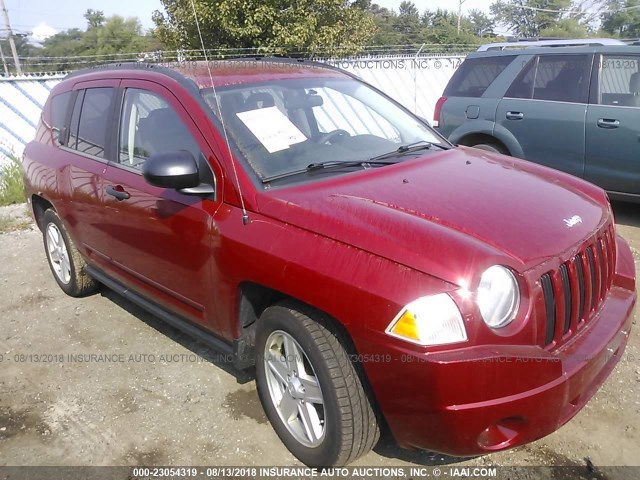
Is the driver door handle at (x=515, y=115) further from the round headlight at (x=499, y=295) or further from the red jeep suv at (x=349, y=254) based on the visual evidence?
the round headlight at (x=499, y=295)

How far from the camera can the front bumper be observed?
2000 mm

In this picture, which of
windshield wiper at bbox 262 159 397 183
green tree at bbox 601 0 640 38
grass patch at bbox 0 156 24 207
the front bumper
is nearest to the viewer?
the front bumper

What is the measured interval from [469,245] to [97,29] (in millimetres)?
68367

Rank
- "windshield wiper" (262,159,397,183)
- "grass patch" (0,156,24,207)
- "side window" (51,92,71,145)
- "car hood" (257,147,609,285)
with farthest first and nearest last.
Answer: "grass patch" (0,156,24,207) < "side window" (51,92,71,145) < "windshield wiper" (262,159,397,183) < "car hood" (257,147,609,285)

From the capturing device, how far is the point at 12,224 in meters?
6.89

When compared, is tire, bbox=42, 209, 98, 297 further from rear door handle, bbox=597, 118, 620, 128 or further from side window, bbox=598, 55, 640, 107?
side window, bbox=598, 55, 640, 107

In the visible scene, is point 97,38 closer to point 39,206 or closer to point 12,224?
point 12,224

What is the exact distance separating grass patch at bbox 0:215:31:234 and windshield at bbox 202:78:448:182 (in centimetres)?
488

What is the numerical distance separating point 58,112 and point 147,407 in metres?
2.51

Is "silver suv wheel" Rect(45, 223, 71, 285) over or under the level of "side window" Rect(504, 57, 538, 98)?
under

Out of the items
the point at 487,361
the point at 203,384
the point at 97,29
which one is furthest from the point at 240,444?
the point at 97,29

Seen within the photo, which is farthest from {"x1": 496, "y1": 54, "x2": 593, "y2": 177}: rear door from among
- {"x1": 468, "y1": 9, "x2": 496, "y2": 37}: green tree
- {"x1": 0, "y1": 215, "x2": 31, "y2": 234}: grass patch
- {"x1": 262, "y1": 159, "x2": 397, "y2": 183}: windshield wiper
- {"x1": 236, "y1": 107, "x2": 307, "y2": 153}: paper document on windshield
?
{"x1": 468, "y1": 9, "x2": 496, "y2": 37}: green tree

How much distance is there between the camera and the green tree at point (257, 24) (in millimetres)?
15164

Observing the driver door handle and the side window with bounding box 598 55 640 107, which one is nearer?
the side window with bounding box 598 55 640 107
